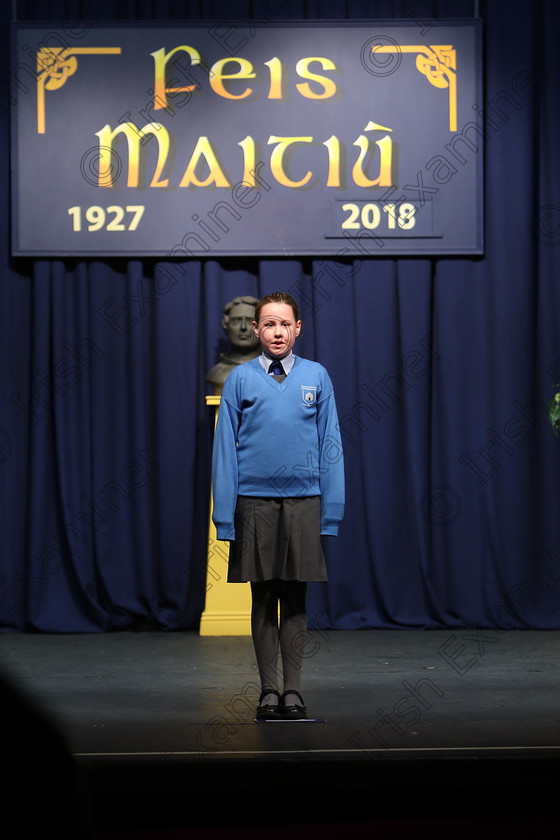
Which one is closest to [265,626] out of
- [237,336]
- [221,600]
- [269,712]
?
[269,712]

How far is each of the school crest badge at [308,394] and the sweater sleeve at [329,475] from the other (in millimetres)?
34

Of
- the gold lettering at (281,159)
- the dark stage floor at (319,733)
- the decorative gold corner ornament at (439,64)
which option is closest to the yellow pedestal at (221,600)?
the dark stage floor at (319,733)

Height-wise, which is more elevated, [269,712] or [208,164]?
[208,164]

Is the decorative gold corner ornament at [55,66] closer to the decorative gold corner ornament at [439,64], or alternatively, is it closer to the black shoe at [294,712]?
the decorative gold corner ornament at [439,64]

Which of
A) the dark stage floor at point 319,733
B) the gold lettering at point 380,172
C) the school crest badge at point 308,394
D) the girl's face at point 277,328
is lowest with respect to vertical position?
the dark stage floor at point 319,733

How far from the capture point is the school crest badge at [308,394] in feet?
9.95

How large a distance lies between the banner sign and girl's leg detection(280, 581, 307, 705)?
85.6 inches

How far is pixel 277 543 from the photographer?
299 centimetres

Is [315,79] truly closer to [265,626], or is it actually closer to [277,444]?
[277,444]

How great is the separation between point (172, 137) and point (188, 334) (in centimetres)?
92

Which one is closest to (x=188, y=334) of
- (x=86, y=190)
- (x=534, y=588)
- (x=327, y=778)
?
(x=86, y=190)

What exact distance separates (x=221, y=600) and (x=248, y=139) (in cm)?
213

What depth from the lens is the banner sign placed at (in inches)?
190

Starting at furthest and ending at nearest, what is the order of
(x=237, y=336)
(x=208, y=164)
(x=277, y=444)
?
(x=208, y=164) < (x=237, y=336) < (x=277, y=444)
